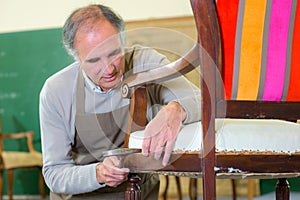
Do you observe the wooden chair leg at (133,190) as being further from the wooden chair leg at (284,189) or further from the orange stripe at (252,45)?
the wooden chair leg at (284,189)

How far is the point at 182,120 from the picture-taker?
4.90 feet

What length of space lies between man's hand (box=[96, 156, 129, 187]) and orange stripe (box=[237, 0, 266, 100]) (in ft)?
1.33

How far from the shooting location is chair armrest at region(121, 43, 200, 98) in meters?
1.36

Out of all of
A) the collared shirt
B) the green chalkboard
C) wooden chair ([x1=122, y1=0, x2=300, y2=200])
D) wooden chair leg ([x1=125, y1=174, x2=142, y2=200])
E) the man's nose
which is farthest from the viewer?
the green chalkboard

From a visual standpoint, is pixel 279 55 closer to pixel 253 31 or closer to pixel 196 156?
pixel 253 31

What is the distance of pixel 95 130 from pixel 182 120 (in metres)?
0.70

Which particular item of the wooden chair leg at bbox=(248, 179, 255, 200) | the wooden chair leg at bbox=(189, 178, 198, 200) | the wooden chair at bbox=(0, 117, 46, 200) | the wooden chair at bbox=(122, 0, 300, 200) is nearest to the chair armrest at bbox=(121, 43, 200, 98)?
the wooden chair at bbox=(122, 0, 300, 200)

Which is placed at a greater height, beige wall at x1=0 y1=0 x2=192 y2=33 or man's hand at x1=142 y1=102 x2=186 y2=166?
beige wall at x1=0 y1=0 x2=192 y2=33

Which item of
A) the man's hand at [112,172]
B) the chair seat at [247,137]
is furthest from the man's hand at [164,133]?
the man's hand at [112,172]

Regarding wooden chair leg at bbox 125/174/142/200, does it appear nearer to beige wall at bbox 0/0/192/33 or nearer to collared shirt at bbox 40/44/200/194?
collared shirt at bbox 40/44/200/194

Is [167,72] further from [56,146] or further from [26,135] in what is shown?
[26,135]

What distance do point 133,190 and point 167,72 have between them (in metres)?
0.34

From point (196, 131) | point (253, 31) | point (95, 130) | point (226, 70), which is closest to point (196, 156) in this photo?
point (196, 131)

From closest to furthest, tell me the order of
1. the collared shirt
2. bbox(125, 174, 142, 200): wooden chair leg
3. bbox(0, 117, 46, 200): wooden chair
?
bbox(125, 174, 142, 200): wooden chair leg < the collared shirt < bbox(0, 117, 46, 200): wooden chair
